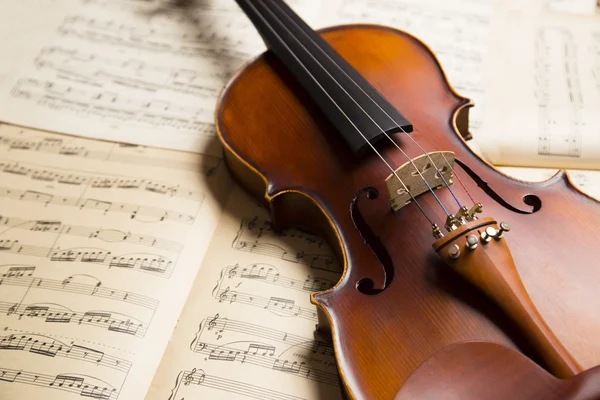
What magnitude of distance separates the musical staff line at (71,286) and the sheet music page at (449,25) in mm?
1006

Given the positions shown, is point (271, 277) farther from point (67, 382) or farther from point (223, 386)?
point (67, 382)

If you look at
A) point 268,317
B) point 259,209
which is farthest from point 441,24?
point 268,317

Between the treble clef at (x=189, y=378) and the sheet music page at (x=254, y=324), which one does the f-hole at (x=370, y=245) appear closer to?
the sheet music page at (x=254, y=324)

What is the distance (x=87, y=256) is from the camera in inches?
50.7

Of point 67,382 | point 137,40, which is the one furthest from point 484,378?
point 137,40

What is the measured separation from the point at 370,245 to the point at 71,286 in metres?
0.71

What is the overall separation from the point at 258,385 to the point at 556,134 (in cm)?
95

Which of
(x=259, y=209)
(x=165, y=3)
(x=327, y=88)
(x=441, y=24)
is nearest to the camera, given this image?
(x=327, y=88)

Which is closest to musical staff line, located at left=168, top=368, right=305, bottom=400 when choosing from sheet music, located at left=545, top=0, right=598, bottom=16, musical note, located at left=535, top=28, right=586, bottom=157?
musical note, located at left=535, top=28, right=586, bottom=157

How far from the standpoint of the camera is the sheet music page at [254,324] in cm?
109

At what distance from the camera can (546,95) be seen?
1457mm

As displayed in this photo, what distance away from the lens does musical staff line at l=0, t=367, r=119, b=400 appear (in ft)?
3.59

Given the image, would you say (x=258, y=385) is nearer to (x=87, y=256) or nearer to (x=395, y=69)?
(x=87, y=256)

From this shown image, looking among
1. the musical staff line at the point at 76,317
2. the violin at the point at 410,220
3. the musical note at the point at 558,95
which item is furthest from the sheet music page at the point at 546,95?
the musical staff line at the point at 76,317
